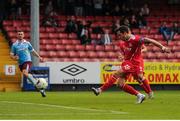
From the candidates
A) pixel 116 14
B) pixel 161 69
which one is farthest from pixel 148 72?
pixel 116 14

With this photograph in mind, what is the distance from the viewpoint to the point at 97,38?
3659 cm

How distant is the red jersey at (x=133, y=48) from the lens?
753 inches

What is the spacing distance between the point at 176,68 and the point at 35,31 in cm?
617

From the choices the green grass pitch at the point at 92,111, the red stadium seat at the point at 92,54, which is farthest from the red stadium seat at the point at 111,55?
the green grass pitch at the point at 92,111

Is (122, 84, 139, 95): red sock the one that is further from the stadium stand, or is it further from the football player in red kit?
the stadium stand

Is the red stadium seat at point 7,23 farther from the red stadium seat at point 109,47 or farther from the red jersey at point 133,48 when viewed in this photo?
the red jersey at point 133,48

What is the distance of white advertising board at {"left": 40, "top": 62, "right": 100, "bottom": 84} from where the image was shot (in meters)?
30.5

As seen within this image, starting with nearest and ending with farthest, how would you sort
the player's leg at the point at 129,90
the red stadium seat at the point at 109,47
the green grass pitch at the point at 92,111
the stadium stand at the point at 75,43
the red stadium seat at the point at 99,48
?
the green grass pitch at the point at 92,111 → the player's leg at the point at 129,90 → the stadium stand at the point at 75,43 → the red stadium seat at the point at 99,48 → the red stadium seat at the point at 109,47

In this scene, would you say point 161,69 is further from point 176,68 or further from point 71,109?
point 71,109

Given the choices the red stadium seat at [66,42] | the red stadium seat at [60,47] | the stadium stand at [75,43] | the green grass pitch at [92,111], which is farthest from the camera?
the red stadium seat at [66,42]

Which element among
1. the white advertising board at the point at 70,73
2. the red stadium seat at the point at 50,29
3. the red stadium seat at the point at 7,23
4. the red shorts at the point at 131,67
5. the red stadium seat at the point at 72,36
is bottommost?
the white advertising board at the point at 70,73

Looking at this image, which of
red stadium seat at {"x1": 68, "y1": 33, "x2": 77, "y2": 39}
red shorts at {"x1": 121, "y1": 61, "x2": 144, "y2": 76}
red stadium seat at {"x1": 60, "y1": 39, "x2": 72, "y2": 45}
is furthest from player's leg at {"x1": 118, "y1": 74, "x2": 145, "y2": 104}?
red stadium seat at {"x1": 68, "y1": 33, "x2": 77, "y2": 39}

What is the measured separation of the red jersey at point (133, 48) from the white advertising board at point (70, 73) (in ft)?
36.2

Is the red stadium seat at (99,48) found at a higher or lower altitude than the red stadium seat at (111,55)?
higher
